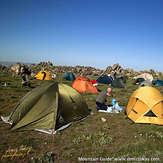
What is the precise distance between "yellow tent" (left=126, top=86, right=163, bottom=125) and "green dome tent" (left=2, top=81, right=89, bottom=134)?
3759mm

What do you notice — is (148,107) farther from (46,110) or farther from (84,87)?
(84,87)

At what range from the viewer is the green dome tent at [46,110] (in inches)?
257

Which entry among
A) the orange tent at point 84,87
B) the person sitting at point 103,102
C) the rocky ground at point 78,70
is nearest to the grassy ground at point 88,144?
the person sitting at point 103,102

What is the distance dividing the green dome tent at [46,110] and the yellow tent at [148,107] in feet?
12.3

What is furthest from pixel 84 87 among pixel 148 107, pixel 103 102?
pixel 148 107

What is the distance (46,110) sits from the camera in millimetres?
6715

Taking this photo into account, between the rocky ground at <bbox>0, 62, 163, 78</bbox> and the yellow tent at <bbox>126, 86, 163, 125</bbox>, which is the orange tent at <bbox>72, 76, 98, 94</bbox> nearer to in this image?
the yellow tent at <bbox>126, 86, 163, 125</bbox>

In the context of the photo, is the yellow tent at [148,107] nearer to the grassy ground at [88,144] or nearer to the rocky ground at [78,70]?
the grassy ground at [88,144]

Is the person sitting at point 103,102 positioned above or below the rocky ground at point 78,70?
below

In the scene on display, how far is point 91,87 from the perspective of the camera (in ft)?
53.5

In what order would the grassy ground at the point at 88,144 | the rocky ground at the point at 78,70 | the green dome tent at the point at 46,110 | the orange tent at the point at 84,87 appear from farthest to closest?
the rocky ground at the point at 78,70 < the orange tent at the point at 84,87 < the green dome tent at the point at 46,110 < the grassy ground at the point at 88,144

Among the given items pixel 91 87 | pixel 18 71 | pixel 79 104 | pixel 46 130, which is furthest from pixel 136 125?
pixel 18 71

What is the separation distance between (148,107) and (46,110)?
5722 millimetres

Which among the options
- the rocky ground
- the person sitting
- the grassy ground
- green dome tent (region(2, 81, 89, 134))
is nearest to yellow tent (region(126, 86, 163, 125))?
the grassy ground
